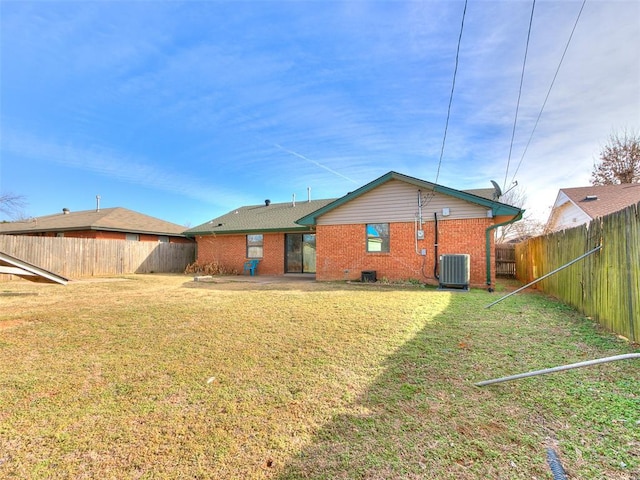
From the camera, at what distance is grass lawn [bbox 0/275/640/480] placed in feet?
6.24

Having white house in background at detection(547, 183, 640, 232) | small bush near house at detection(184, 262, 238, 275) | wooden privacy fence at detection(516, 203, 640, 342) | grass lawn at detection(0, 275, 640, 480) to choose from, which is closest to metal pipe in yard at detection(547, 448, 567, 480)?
grass lawn at detection(0, 275, 640, 480)

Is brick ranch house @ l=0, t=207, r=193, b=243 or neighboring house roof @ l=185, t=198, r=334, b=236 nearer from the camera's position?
neighboring house roof @ l=185, t=198, r=334, b=236

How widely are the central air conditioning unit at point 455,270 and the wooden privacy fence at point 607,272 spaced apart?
2.33 meters

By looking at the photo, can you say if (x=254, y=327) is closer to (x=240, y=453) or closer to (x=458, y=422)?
(x=240, y=453)

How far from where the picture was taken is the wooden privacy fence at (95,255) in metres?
13.8

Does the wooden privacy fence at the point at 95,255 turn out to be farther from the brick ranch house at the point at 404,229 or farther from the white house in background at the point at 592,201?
the white house in background at the point at 592,201

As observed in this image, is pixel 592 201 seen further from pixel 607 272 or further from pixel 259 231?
pixel 259 231

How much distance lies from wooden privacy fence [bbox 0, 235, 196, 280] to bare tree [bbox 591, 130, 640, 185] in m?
31.3

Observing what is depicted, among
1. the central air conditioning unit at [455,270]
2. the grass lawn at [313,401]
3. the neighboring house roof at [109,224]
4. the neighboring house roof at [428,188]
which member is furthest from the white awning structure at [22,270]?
the central air conditioning unit at [455,270]

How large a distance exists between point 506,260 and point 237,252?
14902 millimetres

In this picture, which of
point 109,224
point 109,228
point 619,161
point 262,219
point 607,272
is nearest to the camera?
point 607,272

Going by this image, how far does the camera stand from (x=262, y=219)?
17359mm

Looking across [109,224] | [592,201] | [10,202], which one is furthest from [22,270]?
[10,202]

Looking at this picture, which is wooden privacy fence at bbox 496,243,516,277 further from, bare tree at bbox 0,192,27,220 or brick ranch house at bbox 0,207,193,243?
bare tree at bbox 0,192,27,220
